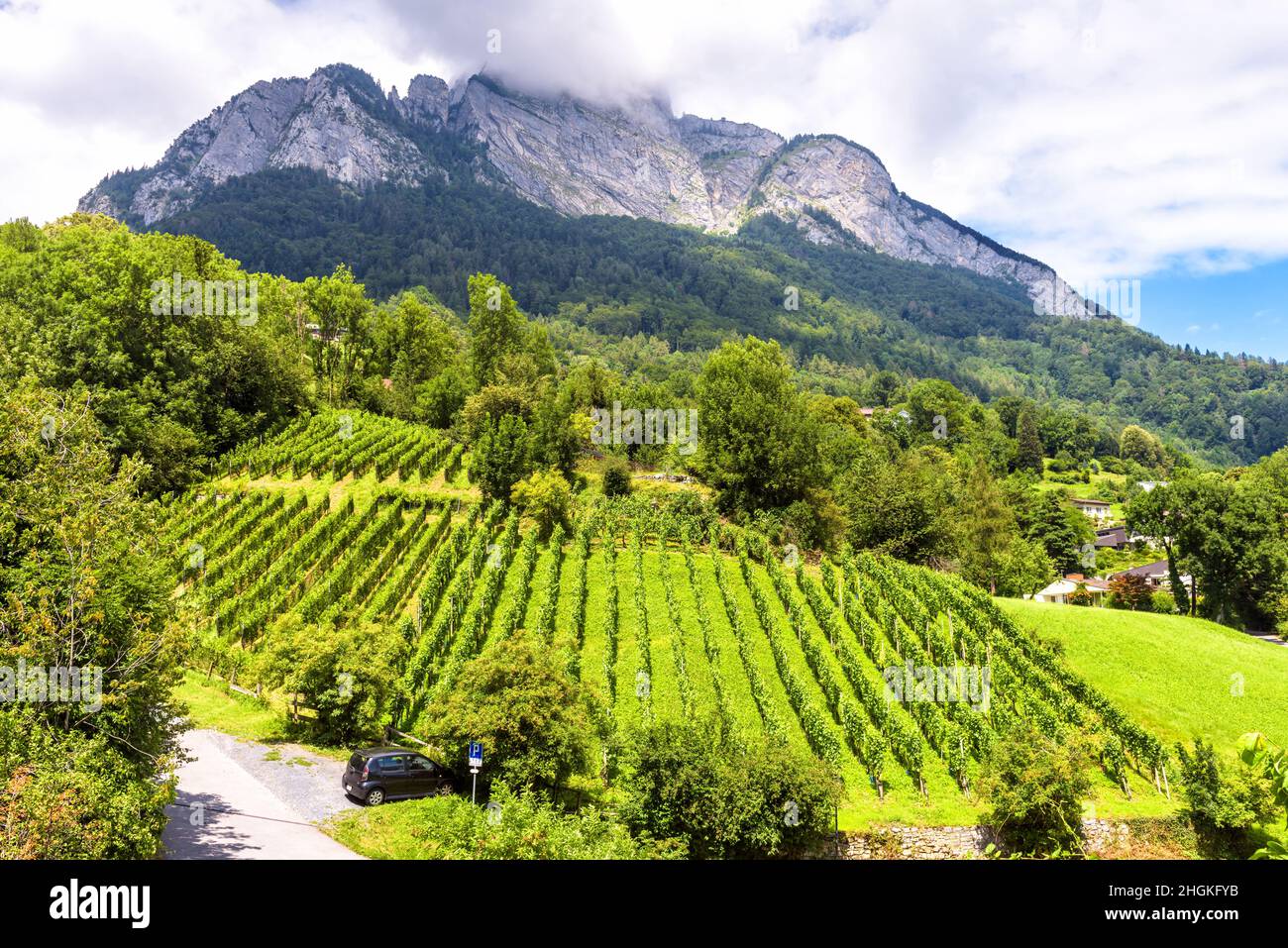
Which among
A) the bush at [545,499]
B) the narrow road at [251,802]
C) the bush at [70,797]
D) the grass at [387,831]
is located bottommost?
the grass at [387,831]

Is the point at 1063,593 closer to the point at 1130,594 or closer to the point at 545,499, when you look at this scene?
the point at 1130,594

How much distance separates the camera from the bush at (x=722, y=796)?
16484 mm

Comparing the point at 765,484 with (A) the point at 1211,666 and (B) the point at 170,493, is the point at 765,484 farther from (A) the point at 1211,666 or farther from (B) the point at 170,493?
(B) the point at 170,493

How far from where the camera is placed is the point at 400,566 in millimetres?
32594

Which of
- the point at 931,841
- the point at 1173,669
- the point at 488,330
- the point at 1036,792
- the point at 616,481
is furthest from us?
the point at 488,330

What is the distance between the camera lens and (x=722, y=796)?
651 inches

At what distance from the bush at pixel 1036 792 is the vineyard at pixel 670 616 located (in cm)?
117

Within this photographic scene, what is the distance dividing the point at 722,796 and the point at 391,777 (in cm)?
777

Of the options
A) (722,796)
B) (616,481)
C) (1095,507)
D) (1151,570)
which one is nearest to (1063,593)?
(1151,570)

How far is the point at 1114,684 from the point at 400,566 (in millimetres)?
29176

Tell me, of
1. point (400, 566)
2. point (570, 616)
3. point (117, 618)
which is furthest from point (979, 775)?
point (400, 566)

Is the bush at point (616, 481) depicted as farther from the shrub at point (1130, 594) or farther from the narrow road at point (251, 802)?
the shrub at point (1130, 594)

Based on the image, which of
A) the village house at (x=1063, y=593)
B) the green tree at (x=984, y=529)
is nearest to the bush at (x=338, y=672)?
the green tree at (x=984, y=529)
